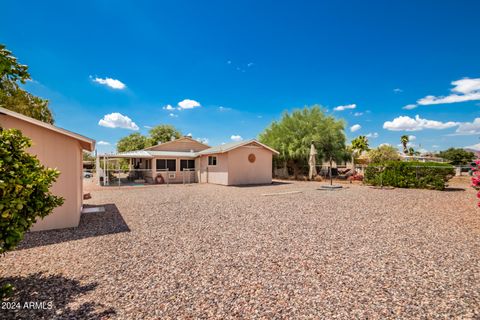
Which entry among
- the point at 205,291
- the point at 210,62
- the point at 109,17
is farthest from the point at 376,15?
the point at 205,291

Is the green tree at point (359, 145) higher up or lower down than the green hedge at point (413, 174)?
higher up

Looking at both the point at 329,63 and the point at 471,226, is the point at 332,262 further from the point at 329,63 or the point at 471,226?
the point at 329,63

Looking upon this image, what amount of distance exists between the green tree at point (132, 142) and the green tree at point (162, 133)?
7.30 feet

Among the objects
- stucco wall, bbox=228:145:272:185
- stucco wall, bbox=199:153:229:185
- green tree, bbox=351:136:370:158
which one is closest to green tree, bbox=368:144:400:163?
green tree, bbox=351:136:370:158

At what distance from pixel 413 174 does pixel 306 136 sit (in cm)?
1063

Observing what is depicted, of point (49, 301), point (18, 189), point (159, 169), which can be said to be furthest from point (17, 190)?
point (159, 169)

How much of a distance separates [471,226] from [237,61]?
1713 cm

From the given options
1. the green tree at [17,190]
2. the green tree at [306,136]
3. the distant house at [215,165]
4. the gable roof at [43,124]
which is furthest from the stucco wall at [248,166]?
the green tree at [17,190]

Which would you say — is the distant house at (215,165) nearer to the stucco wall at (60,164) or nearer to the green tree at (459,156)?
the stucco wall at (60,164)

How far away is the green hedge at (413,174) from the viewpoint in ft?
44.4

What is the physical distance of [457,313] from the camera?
2576mm

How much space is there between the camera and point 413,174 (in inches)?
568

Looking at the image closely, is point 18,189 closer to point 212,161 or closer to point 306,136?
point 212,161

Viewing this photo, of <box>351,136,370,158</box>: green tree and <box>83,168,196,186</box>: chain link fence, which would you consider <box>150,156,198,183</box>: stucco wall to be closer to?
<box>83,168,196,186</box>: chain link fence
